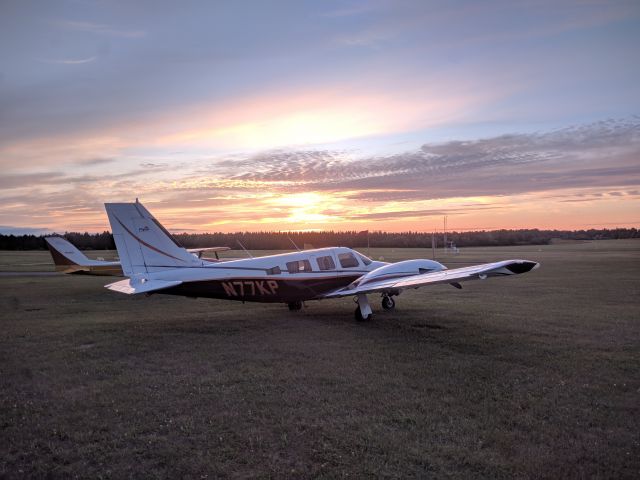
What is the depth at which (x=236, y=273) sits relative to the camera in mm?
14062

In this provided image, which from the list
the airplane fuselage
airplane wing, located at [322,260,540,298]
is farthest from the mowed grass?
airplane wing, located at [322,260,540,298]

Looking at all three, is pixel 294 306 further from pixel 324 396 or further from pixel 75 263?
pixel 75 263

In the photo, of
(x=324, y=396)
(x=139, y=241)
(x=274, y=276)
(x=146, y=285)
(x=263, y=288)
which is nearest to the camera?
(x=324, y=396)

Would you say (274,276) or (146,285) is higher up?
(146,285)

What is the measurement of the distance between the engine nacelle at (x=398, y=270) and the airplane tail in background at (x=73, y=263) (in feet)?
54.3

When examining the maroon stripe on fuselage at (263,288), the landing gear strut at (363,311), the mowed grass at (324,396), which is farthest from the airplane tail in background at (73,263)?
the landing gear strut at (363,311)

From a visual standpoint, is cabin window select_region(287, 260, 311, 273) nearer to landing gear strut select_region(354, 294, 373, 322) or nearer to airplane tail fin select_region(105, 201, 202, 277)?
landing gear strut select_region(354, 294, 373, 322)

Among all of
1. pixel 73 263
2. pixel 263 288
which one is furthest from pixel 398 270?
pixel 73 263

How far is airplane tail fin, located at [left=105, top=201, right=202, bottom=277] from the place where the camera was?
13710 mm

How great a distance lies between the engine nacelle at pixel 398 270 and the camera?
14.4 m

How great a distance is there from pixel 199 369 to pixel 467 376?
540cm

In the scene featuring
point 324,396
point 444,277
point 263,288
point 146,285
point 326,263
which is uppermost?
point 146,285

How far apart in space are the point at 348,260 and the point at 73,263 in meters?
17.9

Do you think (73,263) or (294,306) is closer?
(294,306)
